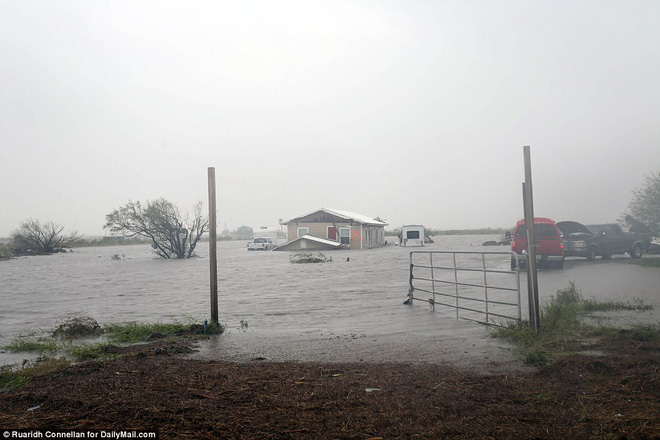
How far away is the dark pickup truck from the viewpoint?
1001 inches

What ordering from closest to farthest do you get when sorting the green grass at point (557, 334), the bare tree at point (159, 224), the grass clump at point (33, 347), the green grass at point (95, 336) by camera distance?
the green grass at point (557, 334) → the green grass at point (95, 336) → the grass clump at point (33, 347) → the bare tree at point (159, 224)

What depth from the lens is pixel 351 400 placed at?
4.66 m

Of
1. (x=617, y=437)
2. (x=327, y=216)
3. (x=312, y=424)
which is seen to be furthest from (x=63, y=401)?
(x=327, y=216)

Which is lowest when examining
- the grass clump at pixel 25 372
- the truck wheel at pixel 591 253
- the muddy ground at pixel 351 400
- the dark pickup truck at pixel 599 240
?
the grass clump at pixel 25 372

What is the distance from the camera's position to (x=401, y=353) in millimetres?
7383

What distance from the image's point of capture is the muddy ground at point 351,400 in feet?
12.9

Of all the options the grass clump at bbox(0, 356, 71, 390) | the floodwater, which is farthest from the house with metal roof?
the grass clump at bbox(0, 356, 71, 390)

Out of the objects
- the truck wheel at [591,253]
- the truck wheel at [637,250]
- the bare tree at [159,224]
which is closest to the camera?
the truck wheel at [591,253]

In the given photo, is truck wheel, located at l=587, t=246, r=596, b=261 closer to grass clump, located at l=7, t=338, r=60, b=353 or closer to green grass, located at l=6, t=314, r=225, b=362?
green grass, located at l=6, t=314, r=225, b=362

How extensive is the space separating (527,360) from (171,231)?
168ft

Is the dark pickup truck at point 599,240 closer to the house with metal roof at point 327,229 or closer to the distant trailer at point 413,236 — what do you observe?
the house with metal roof at point 327,229

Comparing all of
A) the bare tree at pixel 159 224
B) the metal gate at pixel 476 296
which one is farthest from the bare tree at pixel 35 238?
the metal gate at pixel 476 296

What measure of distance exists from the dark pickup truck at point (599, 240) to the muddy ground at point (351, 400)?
2090 cm

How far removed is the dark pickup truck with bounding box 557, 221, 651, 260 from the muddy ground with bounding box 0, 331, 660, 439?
2090cm
